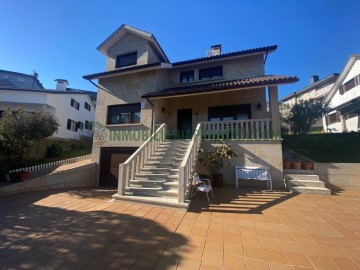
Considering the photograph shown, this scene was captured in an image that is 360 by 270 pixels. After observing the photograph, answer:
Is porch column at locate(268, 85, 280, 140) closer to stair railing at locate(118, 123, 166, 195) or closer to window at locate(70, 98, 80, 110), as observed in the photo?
stair railing at locate(118, 123, 166, 195)

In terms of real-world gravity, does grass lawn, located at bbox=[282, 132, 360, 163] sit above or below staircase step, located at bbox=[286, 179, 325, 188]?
above

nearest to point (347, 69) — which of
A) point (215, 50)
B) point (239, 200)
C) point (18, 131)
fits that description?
point (215, 50)

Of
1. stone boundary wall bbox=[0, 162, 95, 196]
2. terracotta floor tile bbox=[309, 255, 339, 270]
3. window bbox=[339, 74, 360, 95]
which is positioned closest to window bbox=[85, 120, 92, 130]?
stone boundary wall bbox=[0, 162, 95, 196]

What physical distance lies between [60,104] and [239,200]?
2308 centimetres

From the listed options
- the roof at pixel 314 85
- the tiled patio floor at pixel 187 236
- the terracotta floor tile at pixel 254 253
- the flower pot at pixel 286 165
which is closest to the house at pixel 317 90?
the roof at pixel 314 85

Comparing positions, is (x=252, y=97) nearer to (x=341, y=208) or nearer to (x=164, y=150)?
(x=164, y=150)

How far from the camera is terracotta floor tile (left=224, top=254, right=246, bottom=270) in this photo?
2.61 m

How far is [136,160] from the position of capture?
7.08 m

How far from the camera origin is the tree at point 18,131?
9.31 meters

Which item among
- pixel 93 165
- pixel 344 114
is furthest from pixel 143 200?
pixel 344 114

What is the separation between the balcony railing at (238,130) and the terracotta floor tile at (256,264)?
6.41m

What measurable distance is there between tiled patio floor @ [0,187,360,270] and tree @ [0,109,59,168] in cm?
528

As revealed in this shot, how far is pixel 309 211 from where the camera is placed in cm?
504

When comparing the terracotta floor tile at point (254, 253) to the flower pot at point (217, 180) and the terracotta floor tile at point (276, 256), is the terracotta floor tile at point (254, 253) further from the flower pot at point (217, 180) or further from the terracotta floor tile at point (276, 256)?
the flower pot at point (217, 180)
